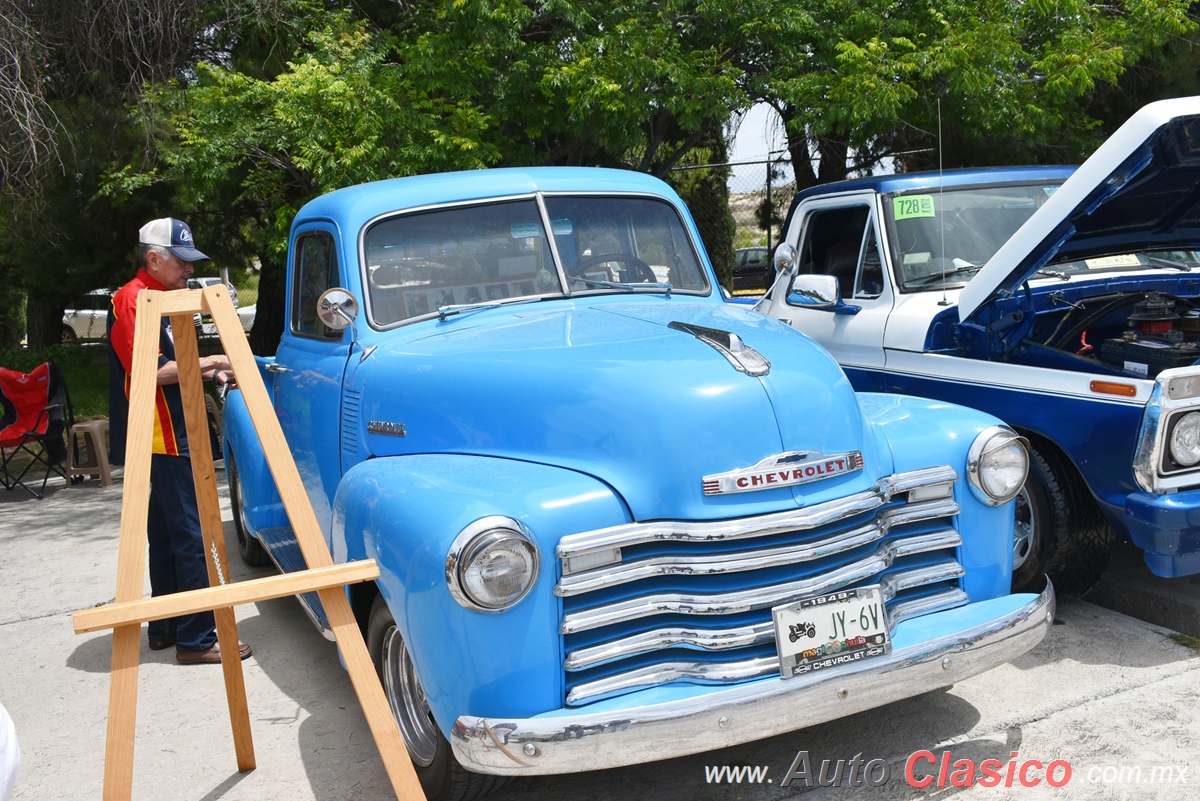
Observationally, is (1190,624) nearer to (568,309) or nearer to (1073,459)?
(1073,459)

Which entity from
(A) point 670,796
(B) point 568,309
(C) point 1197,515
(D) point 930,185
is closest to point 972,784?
(A) point 670,796

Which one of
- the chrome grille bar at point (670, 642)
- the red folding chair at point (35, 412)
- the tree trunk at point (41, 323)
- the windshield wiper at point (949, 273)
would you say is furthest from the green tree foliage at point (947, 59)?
the tree trunk at point (41, 323)

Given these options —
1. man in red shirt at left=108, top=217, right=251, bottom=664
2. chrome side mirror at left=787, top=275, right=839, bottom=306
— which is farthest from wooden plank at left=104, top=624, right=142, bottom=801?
chrome side mirror at left=787, top=275, right=839, bottom=306

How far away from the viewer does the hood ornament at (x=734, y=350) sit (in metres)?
3.14

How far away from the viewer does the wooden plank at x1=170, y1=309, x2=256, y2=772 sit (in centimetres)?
349

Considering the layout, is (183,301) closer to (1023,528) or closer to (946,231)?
(1023,528)

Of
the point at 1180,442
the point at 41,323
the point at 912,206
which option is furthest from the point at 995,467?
the point at 41,323

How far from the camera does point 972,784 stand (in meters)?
3.27

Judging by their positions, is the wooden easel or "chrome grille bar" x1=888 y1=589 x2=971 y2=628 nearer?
the wooden easel

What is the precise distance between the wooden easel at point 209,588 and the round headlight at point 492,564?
0.22 metres

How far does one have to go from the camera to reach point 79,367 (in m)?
18.3

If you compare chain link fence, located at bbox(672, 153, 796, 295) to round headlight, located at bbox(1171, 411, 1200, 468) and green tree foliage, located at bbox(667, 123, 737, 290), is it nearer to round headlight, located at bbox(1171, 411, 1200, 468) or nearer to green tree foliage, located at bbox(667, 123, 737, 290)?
green tree foliage, located at bbox(667, 123, 737, 290)

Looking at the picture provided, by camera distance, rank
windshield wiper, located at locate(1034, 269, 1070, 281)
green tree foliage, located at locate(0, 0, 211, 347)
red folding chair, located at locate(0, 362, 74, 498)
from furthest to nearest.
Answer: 1. red folding chair, located at locate(0, 362, 74, 498)
2. green tree foliage, located at locate(0, 0, 211, 347)
3. windshield wiper, located at locate(1034, 269, 1070, 281)

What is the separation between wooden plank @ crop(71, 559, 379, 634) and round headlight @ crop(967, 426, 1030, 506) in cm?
206
